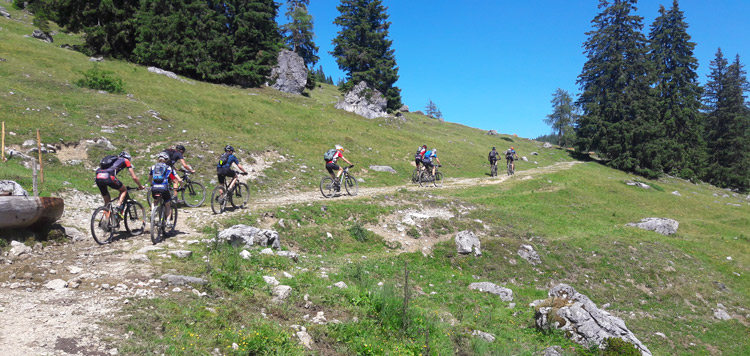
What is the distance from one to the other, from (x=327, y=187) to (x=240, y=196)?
4996 mm

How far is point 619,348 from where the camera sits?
8.48 m

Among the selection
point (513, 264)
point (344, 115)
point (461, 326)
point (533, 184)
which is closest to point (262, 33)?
point (344, 115)

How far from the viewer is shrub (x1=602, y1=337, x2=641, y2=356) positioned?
8.31 m

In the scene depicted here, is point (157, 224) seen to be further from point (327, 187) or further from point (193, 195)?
point (327, 187)

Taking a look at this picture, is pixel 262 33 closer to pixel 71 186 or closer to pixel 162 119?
pixel 162 119

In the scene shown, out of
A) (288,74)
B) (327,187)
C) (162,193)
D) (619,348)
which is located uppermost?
(288,74)

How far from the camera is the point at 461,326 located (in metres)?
9.02

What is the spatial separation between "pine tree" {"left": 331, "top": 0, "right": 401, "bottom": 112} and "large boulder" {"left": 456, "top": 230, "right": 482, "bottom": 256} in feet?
137

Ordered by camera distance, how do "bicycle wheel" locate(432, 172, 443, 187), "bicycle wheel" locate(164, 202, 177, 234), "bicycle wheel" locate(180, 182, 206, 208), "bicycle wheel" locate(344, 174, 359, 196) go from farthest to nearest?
"bicycle wheel" locate(432, 172, 443, 187), "bicycle wheel" locate(344, 174, 359, 196), "bicycle wheel" locate(180, 182, 206, 208), "bicycle wheel" locate(164, 202, 177, 234)

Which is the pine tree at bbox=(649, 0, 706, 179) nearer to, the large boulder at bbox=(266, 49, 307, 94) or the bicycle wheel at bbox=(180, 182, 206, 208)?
the large boulder at bbox=(266, 49, 307, 94)

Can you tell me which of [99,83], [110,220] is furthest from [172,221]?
[99,83]

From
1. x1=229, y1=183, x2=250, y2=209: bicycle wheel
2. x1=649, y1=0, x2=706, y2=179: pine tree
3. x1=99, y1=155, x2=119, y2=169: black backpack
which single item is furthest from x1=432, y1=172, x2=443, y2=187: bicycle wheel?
x1=649, y1=0, x2=706, y2=179: pine tree

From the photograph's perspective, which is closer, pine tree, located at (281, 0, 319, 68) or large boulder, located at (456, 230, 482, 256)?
large boulder, located at (456, 230, 482, 256)

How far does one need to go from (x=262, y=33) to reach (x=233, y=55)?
23.3 feet
